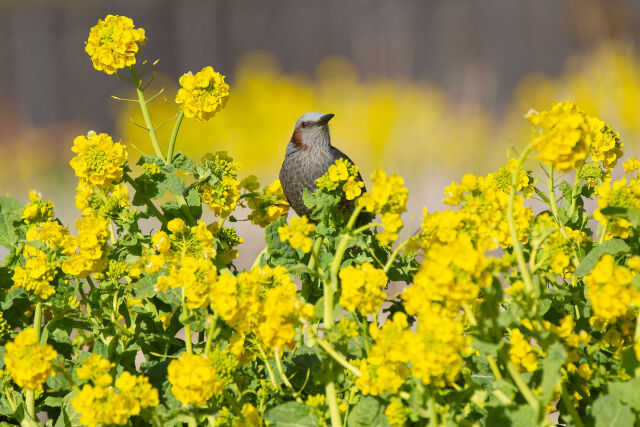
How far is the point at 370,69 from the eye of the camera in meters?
5.25

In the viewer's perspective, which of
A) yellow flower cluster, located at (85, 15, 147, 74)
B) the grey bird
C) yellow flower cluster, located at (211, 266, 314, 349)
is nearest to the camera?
yellow flower cluster, located at (211, 266, 314, 349)

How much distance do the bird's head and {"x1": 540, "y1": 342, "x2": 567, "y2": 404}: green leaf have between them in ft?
5.63

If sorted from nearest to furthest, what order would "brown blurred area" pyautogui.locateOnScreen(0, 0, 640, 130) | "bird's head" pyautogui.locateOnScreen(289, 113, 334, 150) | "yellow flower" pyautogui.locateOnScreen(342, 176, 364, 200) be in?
"yellow flower" pyautogui.locateOnScreen(342, 176, 364, 200) → "bird's head" pyautogui.locateOnScreen(289, 113, 334, 150) → "brown blurred area" pyautogui.locateOnScreen(0, 0, 640, 130)

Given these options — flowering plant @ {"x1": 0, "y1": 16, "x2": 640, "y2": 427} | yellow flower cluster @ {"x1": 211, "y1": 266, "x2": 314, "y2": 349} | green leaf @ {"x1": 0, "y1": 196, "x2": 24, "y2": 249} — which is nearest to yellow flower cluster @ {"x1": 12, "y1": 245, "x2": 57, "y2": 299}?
flowering plant @ {"x1": 0, "y1": 16, "x2": 640, "y2": 427}

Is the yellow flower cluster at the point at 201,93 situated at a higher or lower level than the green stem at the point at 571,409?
higher

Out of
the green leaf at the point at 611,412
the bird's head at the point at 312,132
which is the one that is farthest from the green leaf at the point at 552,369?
the bird's head at the point at 312,132

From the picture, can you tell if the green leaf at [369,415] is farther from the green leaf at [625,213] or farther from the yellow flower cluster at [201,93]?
the yellow flower cluster at [201,93]

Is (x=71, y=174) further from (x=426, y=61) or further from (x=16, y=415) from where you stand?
(x=16, y=415)

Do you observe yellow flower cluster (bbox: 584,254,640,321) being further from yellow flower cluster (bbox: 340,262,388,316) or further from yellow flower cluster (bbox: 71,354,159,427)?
yellow flower cluster (bbox: 71,354,159,427)

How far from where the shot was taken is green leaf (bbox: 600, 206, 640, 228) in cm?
116

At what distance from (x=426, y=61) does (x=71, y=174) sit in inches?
115

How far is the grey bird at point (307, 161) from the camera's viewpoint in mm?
2479

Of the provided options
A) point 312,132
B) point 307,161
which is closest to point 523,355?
point 307,161

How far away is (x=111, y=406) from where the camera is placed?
3.49ft
